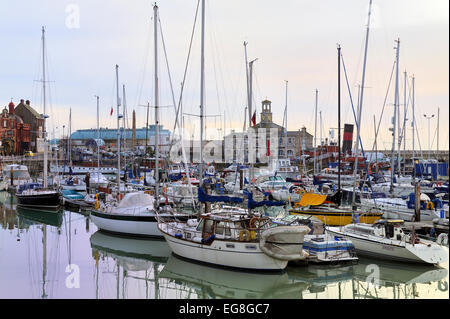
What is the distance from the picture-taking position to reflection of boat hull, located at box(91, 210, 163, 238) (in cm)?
2534

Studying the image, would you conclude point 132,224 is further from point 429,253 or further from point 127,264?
point 429,253

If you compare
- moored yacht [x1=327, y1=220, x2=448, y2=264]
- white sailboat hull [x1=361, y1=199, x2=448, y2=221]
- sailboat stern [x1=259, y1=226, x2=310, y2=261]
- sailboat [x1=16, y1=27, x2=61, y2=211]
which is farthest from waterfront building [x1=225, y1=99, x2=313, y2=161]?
sailboat stern [x1=259, y1=226, x2=310, y2=261]

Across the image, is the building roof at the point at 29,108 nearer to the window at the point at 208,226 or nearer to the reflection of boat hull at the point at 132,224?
the reflection of boat hull at the point at 132,224

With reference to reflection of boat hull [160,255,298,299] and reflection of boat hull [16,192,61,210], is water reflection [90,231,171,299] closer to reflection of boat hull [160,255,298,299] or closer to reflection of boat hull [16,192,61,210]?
reflection of boat hull [160,255,298,299]

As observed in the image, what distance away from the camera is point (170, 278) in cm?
1888

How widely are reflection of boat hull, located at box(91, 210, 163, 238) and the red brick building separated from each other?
228ft

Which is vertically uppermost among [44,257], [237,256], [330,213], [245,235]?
[245,235]

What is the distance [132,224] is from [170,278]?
299 inches

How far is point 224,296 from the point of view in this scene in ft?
54.4

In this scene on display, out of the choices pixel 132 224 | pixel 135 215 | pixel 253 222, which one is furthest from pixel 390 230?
pixel 132 224

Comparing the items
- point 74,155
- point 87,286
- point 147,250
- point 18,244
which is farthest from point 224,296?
point 74,155

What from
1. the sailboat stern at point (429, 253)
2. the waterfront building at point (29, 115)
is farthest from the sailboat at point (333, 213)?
the waterfront building at point (29, 115)
